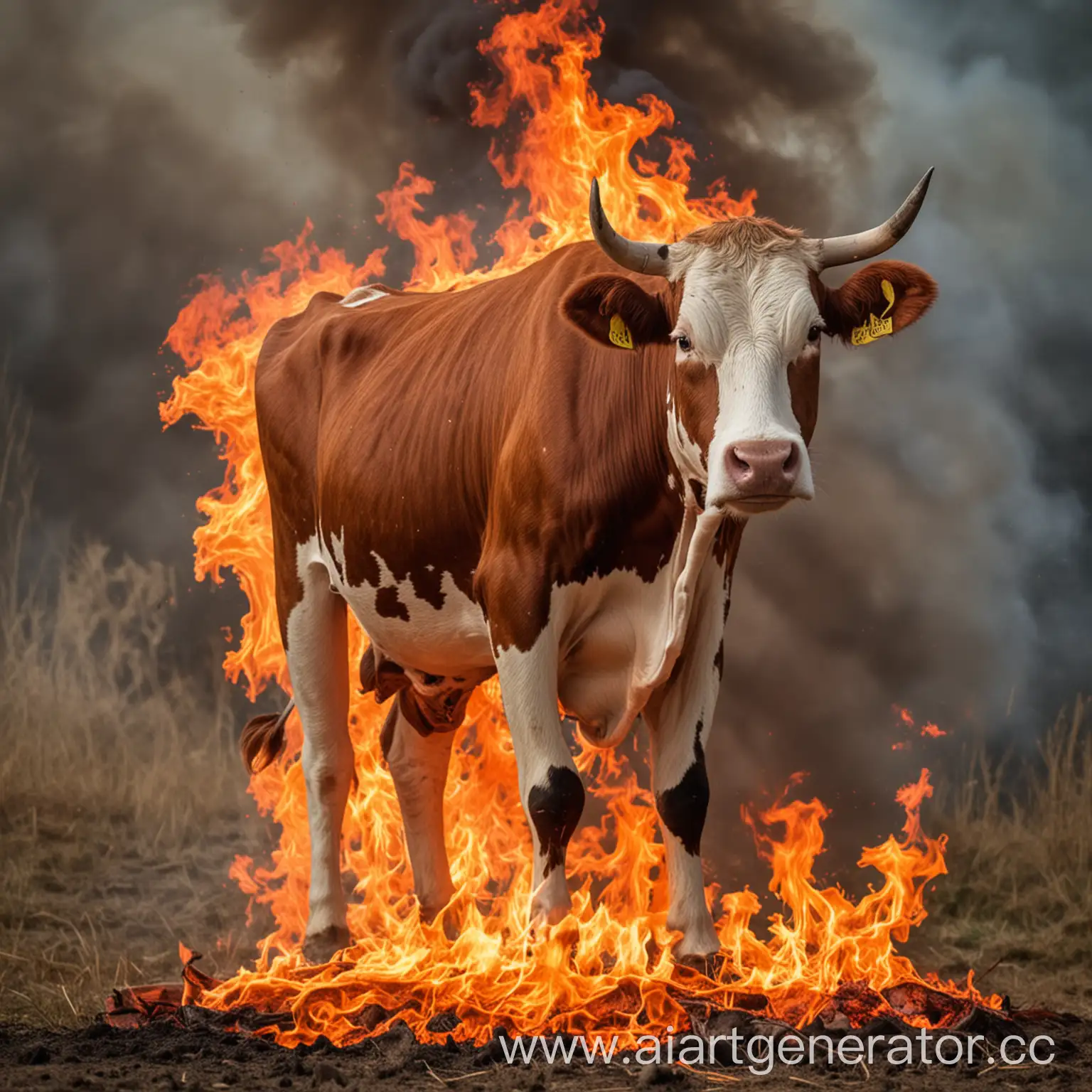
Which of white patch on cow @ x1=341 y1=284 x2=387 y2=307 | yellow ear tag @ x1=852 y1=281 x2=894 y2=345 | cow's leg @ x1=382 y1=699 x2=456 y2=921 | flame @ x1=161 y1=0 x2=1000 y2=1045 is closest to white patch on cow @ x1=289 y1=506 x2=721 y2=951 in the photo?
flame @ x1=161 y1=0 x2=1000 y2=1045

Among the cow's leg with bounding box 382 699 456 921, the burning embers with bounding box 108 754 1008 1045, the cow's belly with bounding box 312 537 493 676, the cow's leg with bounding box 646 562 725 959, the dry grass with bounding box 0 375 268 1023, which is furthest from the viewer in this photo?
the dry grass with bounding box 0 375 268 1023

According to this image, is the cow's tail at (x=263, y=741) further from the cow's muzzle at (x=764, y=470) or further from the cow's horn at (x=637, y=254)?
the cow's muzzle at (x=764, y=470)

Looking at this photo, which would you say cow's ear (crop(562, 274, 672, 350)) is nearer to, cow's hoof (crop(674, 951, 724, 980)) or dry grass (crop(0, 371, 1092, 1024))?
cow's hoof (crop(674, 951, 724, 980))

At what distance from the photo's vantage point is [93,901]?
8617 millimetres

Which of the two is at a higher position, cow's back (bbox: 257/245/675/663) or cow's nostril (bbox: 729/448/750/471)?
cow's back (bbox: 257/245/675/663)

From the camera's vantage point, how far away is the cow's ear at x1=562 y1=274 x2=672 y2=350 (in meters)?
5.54

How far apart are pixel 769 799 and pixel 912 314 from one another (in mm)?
4598

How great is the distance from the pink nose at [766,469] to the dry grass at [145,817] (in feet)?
10.2

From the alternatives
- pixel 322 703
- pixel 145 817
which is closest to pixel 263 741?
pixel 322 703

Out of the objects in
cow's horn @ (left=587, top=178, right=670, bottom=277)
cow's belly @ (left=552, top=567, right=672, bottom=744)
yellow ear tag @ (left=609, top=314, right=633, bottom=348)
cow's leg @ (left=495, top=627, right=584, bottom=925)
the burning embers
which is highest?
cow's horn @ (left=587, top=178, right=670, bottom=277)

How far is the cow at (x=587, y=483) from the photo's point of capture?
534cm

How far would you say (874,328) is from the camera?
5.68m

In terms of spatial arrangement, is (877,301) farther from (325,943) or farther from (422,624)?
(325,943)

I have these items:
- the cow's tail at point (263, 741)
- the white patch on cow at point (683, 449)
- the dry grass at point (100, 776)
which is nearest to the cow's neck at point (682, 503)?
the white patch on cow at point (683, 449)
